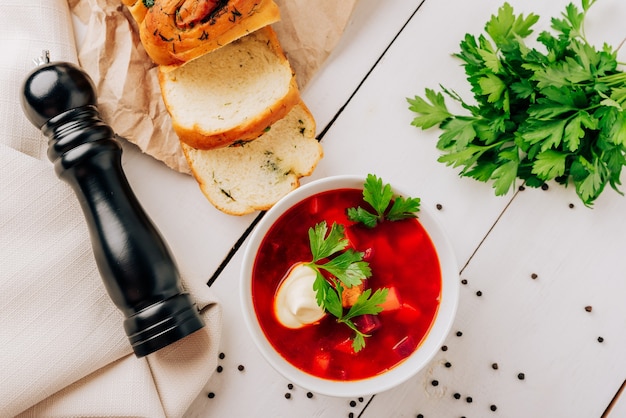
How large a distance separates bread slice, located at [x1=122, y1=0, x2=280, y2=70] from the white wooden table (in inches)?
12.6

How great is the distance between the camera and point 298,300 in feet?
5.31

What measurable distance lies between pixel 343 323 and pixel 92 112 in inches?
35.0

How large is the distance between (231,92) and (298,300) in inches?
28.5

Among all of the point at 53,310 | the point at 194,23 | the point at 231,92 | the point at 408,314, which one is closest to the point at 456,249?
the point at 408,314

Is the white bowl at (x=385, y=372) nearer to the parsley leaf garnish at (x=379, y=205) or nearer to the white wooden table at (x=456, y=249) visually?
the parsley leaf garnish at (x=379, y=205)

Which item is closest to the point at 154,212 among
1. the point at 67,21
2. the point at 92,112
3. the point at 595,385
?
the point at 92,112

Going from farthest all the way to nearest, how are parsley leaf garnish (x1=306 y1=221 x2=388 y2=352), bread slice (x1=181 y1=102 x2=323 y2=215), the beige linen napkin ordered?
bread slice (x1=181 y1=102 x2=323 y2=215) < the beige linen napkin < parsley leaf garnish (x1=306 y1=221 x2=388 y2=352)

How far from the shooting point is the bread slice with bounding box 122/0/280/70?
69.1 inches

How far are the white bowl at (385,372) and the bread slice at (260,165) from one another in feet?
0.97

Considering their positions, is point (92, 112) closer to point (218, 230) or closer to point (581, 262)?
point (218, 230)

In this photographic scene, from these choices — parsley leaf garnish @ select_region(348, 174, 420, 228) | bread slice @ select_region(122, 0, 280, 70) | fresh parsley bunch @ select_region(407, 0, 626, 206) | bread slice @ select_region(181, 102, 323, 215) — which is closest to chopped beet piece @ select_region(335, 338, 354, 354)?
parsley leaf garnish @ select_region(348, 174, 420, 228)

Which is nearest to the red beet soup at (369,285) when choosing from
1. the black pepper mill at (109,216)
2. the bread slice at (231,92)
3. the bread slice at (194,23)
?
the black pepper mill at (109,216)

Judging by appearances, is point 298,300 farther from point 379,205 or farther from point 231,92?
point 231,92

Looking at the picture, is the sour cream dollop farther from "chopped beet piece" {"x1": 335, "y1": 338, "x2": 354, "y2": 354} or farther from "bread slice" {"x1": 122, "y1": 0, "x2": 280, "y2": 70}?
"bread slice" {"x1": 122, "y1": 0, "x2": 280, "y2": 70}
